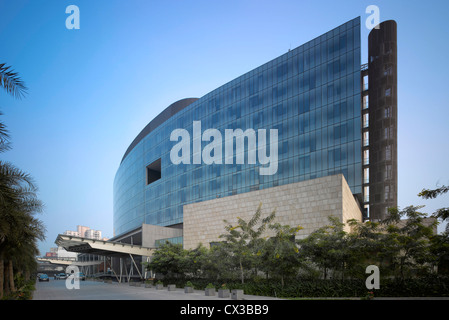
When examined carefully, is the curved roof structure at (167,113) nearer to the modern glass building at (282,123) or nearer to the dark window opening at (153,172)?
the modern glass building at (282,123)

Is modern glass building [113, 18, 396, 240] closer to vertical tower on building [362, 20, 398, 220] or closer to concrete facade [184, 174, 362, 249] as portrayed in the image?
vertical tower on building [362, 20, 398, 220]

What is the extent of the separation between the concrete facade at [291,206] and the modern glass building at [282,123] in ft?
43.6

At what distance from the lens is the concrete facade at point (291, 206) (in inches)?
1286

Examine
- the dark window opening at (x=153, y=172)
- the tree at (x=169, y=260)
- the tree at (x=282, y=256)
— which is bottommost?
the tree at (x=169, y=260)

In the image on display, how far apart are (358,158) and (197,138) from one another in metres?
31.8

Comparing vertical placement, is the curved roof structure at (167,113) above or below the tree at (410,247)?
above

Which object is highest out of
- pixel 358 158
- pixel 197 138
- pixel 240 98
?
pixel 240 98

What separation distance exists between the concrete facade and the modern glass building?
13290 mm

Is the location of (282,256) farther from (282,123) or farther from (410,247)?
(282,123)

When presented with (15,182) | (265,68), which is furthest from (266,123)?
(15,182)

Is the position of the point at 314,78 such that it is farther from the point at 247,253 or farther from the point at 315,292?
the point at 315,292

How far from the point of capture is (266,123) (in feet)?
190

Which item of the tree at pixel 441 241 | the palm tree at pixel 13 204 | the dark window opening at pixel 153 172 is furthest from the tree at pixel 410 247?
the dark window opening at pixel 153 172

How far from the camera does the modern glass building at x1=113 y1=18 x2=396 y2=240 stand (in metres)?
48.2
